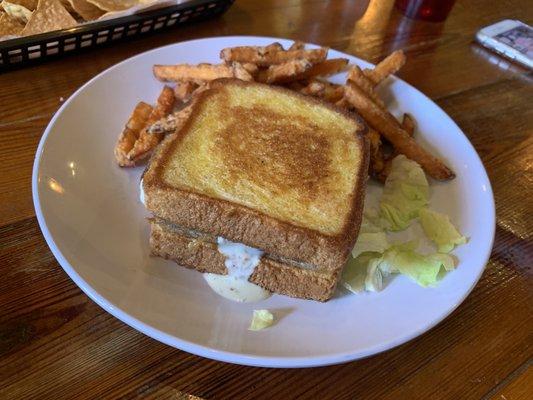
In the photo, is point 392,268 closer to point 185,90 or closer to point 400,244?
point 400,244

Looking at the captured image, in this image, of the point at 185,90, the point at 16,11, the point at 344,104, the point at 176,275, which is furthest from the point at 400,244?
the point at 16,11

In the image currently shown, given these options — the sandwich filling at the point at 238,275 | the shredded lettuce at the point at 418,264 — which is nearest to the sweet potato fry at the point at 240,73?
the sandwich filling at the point at 238,275

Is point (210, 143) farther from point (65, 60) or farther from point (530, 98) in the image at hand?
point (530, 98)

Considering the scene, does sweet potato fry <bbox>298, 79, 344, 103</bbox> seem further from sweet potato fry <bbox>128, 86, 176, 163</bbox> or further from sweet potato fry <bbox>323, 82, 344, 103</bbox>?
sweet potato fry <bbox>128, 86, 176, 163</bbox>

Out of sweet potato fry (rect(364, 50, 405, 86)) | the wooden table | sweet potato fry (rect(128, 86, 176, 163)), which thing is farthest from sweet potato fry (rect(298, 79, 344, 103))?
the wooden table

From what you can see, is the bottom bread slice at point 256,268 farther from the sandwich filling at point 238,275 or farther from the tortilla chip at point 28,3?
the tortilla chip at point 28,3

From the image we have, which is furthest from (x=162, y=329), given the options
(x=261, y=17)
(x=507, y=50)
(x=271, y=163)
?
(x=507, y=50)
